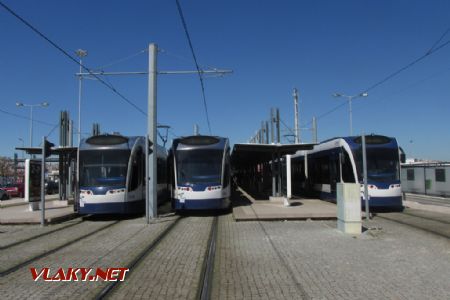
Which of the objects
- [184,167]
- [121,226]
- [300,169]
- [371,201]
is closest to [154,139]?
[184,167]

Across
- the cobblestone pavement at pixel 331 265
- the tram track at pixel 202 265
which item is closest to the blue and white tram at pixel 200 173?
the tram track at pixel 202 265

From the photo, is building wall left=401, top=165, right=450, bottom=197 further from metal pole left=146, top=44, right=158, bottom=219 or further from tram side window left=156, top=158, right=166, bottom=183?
metal pole left=146, top=44, right=158, bottom=219

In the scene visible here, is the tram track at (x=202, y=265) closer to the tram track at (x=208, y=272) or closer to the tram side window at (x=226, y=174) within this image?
the tram track at (x=208, y=272)

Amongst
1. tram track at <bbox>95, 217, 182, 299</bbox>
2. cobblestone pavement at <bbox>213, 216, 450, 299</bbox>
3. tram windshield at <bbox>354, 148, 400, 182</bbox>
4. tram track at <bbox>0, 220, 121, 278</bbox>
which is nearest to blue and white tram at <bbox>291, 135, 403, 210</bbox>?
tram windshield at <bbox>354, 148, 400, 182</bbox>

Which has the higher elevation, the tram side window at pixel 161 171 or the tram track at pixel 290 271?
the tram side window at pixel 161 171

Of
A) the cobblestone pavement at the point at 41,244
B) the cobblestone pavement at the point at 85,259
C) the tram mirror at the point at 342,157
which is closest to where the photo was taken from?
the cobblestone pavement at the point at 85,259

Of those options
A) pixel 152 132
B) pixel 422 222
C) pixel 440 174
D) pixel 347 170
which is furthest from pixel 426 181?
pixel 152 132

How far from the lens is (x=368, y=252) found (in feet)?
30.2

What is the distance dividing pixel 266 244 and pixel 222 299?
4.53 meters

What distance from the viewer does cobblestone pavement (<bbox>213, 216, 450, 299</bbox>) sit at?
20.6 ft

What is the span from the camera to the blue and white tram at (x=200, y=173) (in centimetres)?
1702

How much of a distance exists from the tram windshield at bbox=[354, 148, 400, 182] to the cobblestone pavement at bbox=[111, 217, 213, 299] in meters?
8.95

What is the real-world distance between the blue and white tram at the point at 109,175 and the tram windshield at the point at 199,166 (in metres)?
1.68

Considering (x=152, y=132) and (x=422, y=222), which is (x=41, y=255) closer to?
(x=152, y=132)
